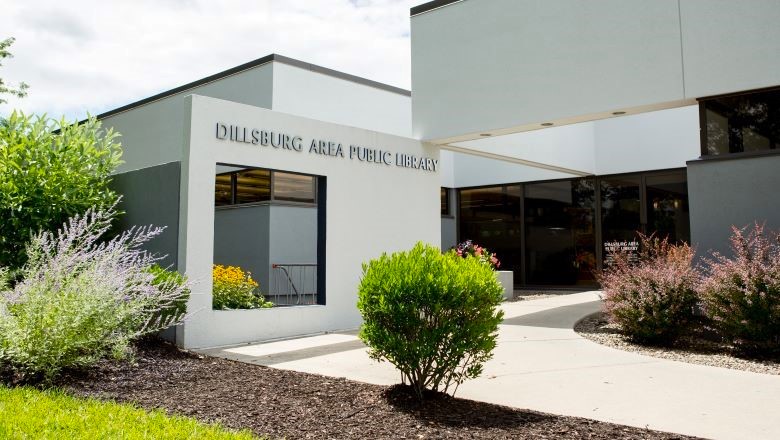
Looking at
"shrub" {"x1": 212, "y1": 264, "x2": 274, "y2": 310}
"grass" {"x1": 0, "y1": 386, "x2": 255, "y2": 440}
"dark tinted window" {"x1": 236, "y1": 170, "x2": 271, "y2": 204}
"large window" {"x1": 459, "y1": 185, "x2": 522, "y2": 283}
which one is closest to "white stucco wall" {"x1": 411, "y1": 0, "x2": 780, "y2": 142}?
"dark tinted window" {"x1": 236, "y1": 170, "x2": 271, "y2": 204}

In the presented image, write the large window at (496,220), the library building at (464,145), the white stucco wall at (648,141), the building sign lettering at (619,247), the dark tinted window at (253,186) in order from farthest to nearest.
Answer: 1. the large window at (496,220)
2. the building sign lettering at (619,247)
3. the white stucco wall at (648,141)
4. the dark tinted window at (253,186)
5. the library building at (464,145)

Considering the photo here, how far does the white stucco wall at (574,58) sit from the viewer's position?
9.08m

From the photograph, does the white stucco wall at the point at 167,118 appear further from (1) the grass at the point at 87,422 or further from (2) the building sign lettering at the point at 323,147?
(1) the grass at the point at 87,422

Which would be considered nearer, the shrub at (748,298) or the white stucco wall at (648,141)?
Answer: the shrub at (748,298)

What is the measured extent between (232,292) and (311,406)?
4650mm

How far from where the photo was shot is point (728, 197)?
9039 mm

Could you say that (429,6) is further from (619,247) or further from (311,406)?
(311,406)

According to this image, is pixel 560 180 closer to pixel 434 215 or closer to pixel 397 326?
pixel 434 215

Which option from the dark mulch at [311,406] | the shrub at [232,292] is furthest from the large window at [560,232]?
the dark mulch at [311,406]

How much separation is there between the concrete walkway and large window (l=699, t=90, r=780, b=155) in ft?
12.0

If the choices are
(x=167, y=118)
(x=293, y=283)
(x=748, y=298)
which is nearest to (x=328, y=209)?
(x=293, y=283)

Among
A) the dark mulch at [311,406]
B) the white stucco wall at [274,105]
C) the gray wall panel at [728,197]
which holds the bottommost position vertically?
the dark mulch at [311,406]

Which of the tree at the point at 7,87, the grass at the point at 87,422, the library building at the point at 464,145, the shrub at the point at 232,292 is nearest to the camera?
the grass at the point at 87,422

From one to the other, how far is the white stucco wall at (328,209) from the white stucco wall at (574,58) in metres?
1.44
